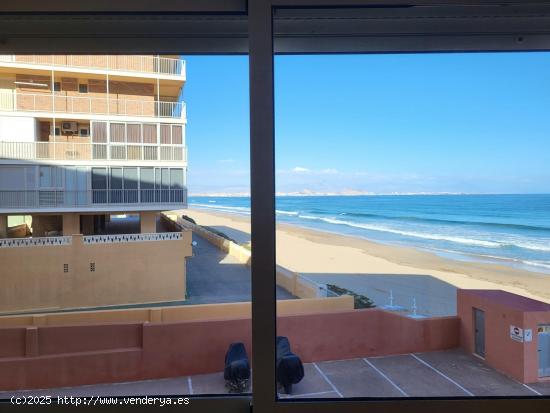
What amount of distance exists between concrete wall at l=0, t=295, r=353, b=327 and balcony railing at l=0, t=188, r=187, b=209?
12.8 ft

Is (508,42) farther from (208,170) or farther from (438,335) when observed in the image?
(208,170)

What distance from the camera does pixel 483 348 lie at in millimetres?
2756

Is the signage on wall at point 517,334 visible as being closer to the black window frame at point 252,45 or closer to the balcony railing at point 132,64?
the black window frame at point 252,45

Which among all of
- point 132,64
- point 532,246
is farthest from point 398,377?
point 532,246

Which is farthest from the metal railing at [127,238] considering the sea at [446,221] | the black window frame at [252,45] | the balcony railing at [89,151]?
the black window frame at [252,45]

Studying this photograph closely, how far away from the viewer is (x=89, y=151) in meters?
8.30

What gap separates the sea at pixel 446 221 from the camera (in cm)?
1308

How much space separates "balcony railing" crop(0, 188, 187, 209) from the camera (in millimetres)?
8008

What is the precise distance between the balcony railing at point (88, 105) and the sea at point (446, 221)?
2.27 meters

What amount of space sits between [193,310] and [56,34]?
3.94 metres

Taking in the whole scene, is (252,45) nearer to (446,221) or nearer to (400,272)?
(400,272)

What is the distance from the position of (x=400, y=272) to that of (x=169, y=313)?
29.1ft

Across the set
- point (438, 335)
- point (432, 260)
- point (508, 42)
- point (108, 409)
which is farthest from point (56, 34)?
point (432, 260)

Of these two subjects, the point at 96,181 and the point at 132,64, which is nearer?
the point at 96,181
